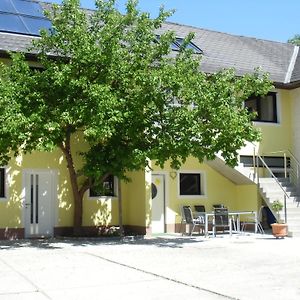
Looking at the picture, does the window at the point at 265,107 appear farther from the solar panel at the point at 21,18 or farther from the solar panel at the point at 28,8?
the solar panel at the point at 28,8

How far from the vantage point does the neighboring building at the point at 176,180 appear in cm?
1783

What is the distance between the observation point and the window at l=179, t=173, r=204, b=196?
20.5 metres

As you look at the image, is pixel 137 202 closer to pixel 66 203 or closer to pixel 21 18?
pixel 66 203

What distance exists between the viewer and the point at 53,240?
55.5 feet

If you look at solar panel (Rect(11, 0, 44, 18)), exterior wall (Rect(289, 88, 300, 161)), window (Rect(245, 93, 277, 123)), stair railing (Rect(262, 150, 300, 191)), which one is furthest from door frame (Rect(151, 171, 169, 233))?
solar panel (Rect(11, 0, 44, 18))

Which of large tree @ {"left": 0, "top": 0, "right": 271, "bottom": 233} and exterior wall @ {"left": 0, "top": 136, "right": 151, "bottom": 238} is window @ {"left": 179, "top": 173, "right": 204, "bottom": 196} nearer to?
exterior wall @ {"left": 0, "top": 136, "right": 151, "bottom": 238}

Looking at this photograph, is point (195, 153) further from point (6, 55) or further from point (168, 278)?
point (6, 55)

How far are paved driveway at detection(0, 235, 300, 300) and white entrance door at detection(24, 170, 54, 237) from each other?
158 cm

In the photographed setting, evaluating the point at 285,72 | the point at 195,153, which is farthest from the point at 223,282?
the point at 285,72

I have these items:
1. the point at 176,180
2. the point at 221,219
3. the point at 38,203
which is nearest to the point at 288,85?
the point at 176,180

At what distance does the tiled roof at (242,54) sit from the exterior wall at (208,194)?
12.8 ft

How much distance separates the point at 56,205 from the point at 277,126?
9.54 meters

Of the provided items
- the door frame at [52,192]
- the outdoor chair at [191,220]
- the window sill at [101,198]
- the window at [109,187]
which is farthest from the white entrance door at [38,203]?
the outdoor chair at [191,220]

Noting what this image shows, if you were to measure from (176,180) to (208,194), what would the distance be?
143 cm
